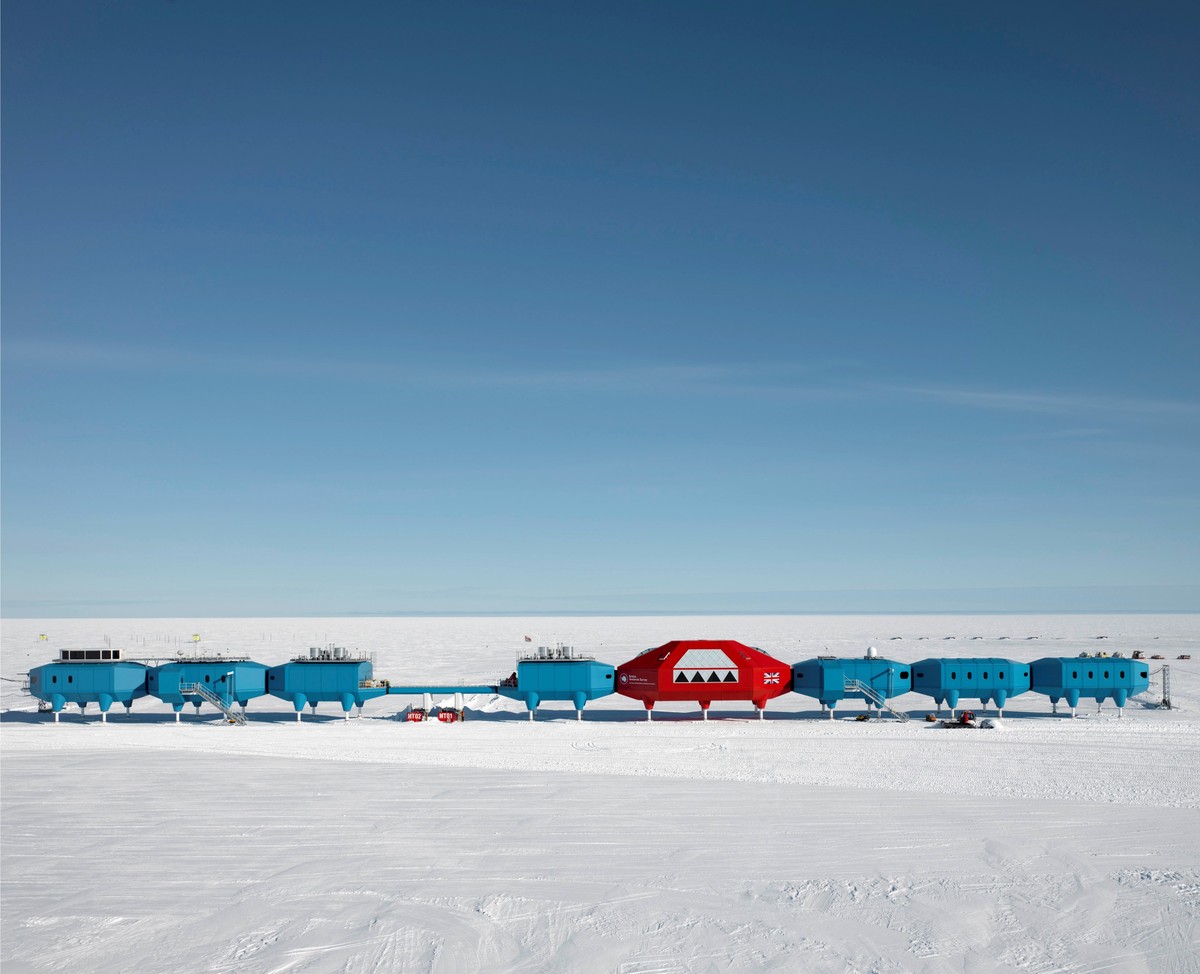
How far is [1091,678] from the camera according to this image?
5166 cm

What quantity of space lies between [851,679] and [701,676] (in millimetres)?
8344

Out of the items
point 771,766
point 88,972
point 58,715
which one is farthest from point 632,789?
point 58,715

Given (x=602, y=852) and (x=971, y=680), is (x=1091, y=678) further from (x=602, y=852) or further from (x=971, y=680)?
(x=602, y=852)

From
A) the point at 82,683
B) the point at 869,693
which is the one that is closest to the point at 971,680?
the point at 869,693

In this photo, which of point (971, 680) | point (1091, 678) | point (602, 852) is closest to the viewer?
point (602, 852)

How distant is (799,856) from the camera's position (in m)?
24.4

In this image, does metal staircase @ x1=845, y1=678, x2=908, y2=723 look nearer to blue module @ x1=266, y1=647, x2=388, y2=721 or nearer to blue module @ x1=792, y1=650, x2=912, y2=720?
blue module @ x1=792, y1=650, x2=912, y2=720

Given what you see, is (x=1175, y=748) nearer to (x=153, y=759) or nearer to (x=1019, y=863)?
(x=1019, y=863)

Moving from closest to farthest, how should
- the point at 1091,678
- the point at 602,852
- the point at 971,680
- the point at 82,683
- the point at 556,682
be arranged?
the point at 602,852 < the point at 82,683 < the point at 556,682 < the point at 971,680 < the point at 1091,678

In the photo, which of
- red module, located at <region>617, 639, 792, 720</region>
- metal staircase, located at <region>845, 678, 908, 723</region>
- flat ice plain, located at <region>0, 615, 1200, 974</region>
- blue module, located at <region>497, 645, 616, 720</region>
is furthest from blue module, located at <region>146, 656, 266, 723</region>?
metal staircase, located at <region>845, 678, 908, 723</region>

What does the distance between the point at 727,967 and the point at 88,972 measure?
41.4 ft

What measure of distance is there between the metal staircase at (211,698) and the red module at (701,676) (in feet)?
67.9

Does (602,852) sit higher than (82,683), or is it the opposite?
(82,683)

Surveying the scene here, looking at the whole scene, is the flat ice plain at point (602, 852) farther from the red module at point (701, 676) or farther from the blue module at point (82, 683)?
the red module at point (701, 676)
